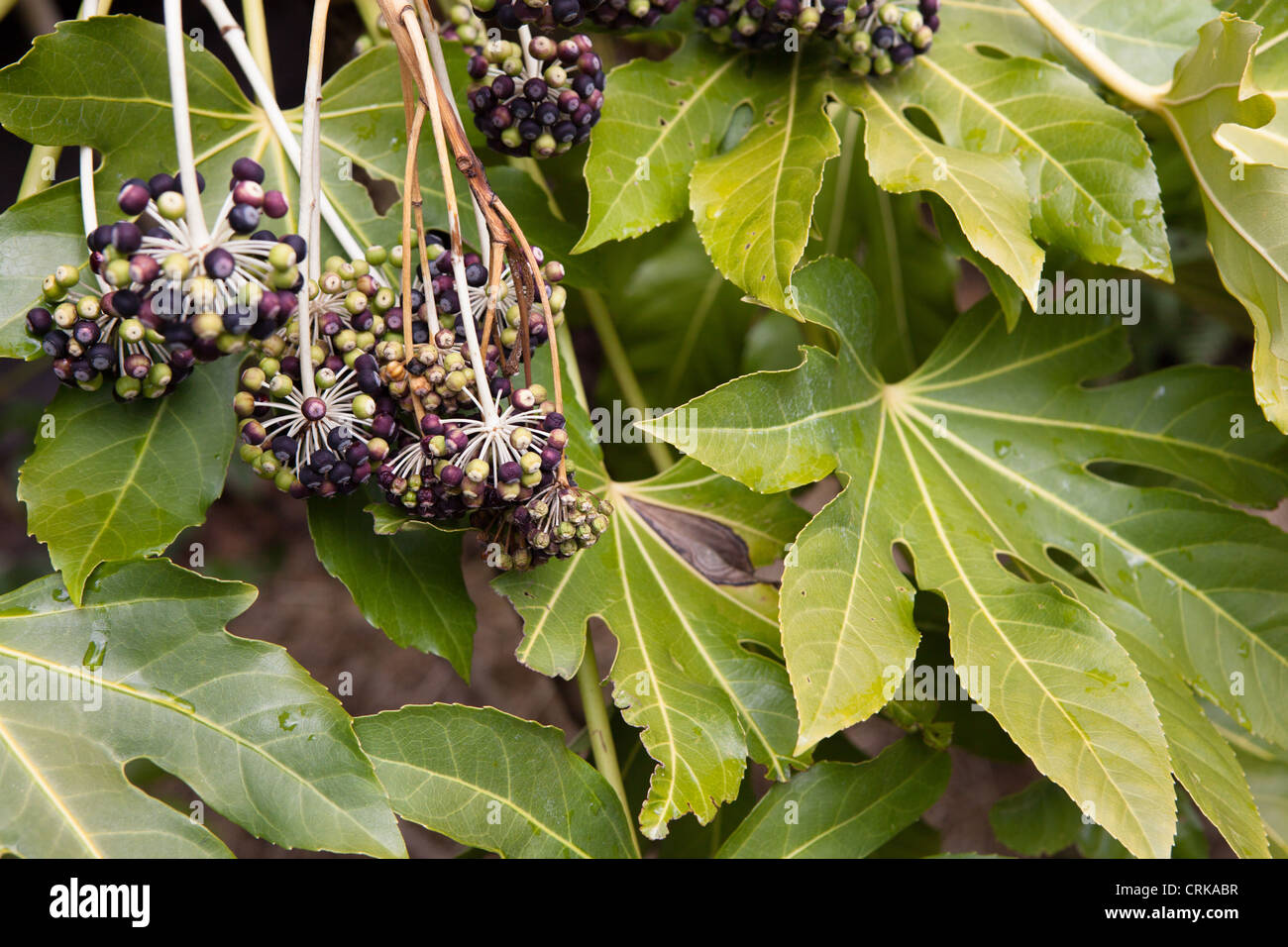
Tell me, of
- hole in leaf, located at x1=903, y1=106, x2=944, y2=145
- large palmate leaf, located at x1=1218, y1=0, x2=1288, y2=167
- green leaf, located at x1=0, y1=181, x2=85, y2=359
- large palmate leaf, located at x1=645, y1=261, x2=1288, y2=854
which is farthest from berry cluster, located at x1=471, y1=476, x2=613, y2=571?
large palmate leaf, located at x1=1218, y1=0, x2=1288, y2=167

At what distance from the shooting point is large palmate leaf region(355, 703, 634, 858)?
32.7 inches

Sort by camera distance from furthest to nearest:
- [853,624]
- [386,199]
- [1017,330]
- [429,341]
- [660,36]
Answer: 1. [386,199]
2. [1017,330]
3. [660,36]
4. [853,624]
5. [429,341]

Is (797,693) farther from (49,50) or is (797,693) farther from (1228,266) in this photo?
(49,50)

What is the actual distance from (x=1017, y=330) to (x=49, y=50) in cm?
104

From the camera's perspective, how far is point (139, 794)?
2.61 ft

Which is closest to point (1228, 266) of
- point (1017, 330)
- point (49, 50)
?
point (1017, 330)

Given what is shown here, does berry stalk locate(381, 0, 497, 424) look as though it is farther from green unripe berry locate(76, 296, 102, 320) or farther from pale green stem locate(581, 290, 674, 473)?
pale green stem locate(581, 290, 674, 473)

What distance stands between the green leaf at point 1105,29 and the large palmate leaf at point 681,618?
581mm

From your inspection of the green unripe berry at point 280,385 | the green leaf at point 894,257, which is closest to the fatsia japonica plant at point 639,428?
the green unripe berry at point 280,385

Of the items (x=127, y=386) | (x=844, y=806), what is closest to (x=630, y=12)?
(x=127, y=386)

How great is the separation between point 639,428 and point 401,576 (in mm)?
268

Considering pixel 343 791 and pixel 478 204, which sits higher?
pixel 478 204

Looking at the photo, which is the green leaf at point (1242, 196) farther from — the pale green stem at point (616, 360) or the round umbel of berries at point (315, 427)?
the round umbel of berries at point (315, 427)

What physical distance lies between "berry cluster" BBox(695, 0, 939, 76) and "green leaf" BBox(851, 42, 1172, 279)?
0.03 meters
